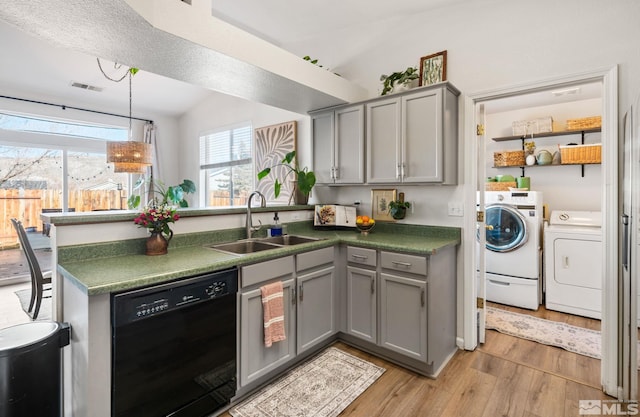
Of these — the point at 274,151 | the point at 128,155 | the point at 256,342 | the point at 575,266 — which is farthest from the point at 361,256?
the point at 128,155

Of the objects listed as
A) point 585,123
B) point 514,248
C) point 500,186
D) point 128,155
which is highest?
point 585,123

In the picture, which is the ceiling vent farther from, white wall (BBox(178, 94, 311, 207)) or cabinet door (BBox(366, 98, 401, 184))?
cabinet door (BBox(366, 98, 401, 184))

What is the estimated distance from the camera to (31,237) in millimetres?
4707

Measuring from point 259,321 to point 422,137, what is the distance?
72.7 inches

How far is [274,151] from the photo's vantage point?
14.3 feet

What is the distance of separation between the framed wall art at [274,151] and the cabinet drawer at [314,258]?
1.65 metres

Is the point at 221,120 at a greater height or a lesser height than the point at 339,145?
greater

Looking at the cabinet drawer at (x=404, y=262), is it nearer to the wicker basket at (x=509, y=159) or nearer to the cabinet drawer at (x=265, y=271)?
the cabinet drawer at (x=265, y=271)

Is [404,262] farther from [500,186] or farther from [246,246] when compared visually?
[500,186]

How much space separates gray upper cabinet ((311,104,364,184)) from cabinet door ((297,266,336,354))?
0.96 meters

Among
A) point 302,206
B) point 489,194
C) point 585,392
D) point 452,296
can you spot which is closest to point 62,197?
point 302,206

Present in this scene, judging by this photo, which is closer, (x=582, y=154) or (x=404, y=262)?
(x=404, y=262)

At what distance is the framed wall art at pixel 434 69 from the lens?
2680mm

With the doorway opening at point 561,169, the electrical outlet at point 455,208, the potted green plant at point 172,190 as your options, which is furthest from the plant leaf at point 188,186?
the doorway opening at point 561,169
